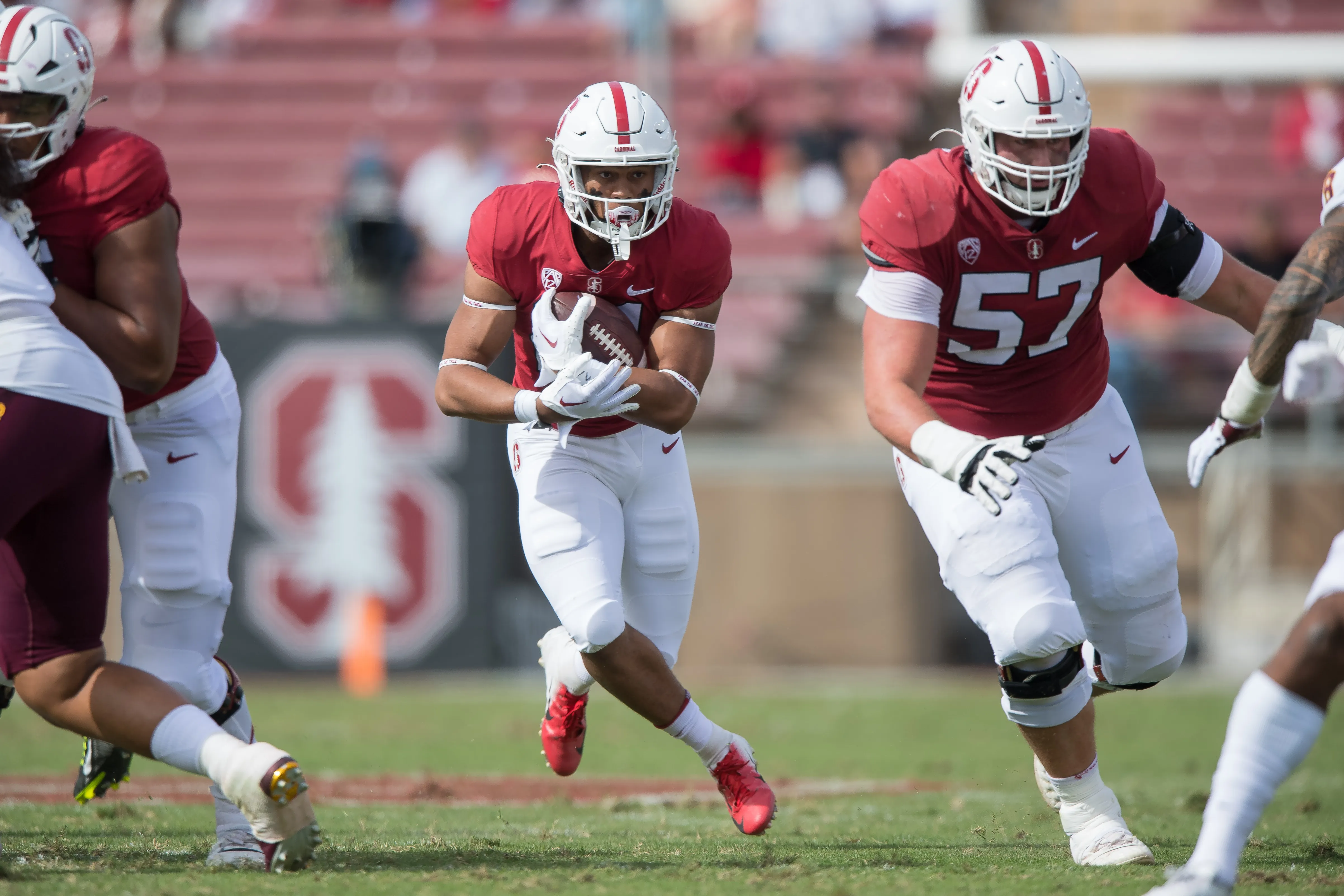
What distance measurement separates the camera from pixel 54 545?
3418 millimetres

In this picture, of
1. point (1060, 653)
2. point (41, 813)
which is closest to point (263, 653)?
point (41, 813)

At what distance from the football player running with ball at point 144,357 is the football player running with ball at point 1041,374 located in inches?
66.8

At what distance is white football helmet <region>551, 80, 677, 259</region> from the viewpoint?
421cm

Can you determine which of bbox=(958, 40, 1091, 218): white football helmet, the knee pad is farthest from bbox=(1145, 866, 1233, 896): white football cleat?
bbox=(958, 40, 1091, 218): white football helmet

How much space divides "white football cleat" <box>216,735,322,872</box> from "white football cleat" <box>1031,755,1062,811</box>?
1.93 metres

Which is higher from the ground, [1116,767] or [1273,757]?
[1273,757]

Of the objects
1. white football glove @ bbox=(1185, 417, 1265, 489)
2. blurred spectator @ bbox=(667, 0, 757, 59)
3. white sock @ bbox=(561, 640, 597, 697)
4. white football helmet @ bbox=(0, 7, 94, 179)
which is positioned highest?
white football helmet @ bbox=(0, 7, 94, 179)

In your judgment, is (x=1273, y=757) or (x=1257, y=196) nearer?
(x=1273, y=757)

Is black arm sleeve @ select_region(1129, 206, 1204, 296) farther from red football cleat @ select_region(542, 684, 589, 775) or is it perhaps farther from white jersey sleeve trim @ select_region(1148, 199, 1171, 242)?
red football cleat @ select_region(542, 684, 589, 775)

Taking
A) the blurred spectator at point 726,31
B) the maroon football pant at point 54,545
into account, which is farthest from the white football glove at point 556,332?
the blurred spectator at point 726,31

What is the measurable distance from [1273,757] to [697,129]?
35.4 feet

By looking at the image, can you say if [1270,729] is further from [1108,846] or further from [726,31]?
[726,31]

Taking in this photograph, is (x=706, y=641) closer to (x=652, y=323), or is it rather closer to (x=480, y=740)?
(x=480, y=740)

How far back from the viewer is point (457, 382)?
4.25 meters
